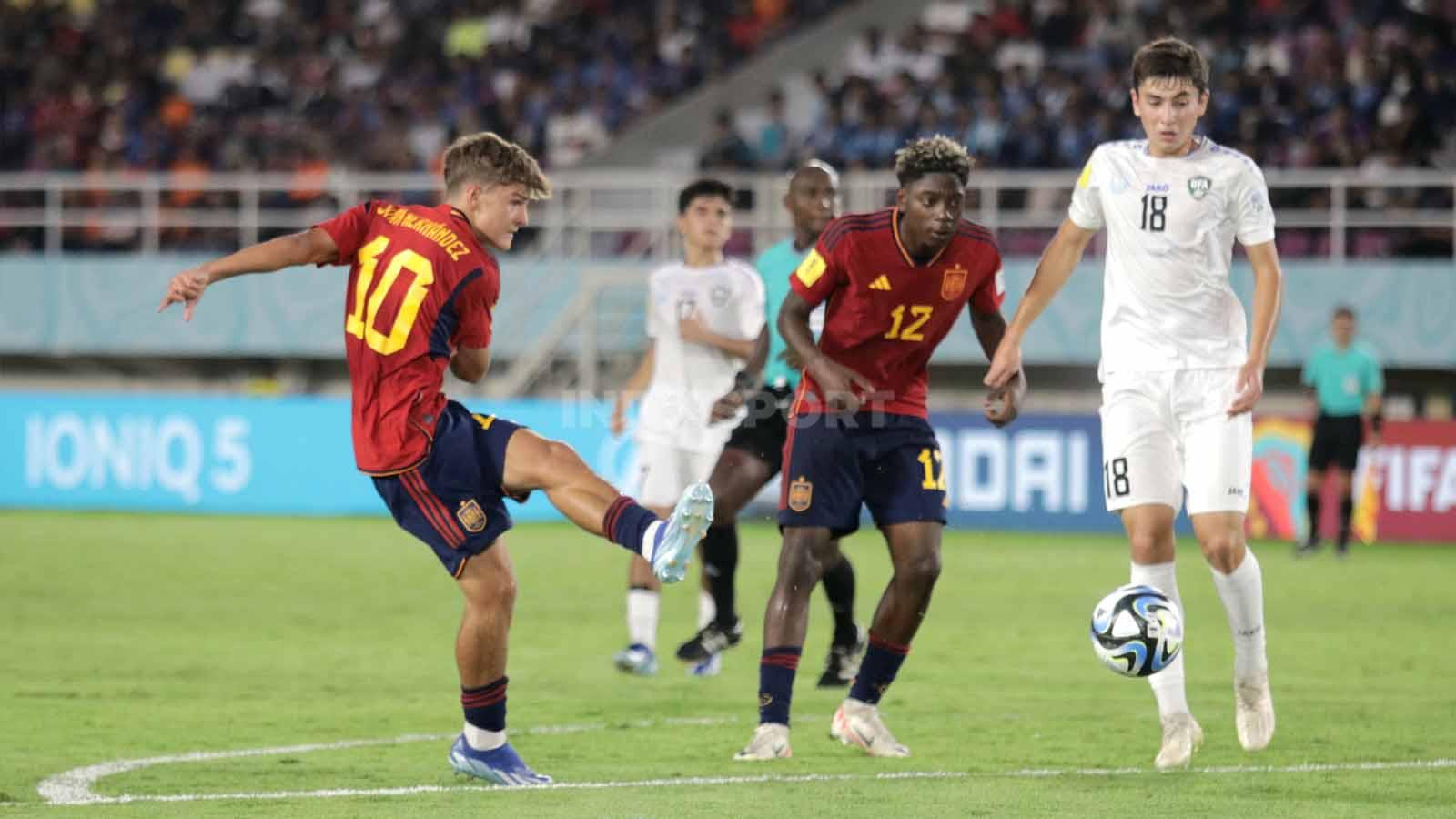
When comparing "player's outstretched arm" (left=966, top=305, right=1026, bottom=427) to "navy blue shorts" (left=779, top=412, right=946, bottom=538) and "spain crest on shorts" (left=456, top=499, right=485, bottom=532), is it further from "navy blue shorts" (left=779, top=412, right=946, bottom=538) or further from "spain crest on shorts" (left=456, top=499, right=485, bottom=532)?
"spain crest on shorts" (left=456, top=499, right=485, bottom=532)

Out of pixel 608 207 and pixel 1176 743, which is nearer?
pixel 1176 743

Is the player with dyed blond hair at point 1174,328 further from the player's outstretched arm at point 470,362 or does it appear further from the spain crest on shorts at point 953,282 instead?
the player's outstretched arm at point 470,362

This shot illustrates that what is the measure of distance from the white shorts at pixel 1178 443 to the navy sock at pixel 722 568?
130 inches

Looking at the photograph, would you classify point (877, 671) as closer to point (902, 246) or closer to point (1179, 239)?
point (902, 246)

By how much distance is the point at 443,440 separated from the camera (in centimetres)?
696

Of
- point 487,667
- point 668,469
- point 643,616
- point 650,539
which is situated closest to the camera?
point 650,539

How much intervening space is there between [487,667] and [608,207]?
18.4 metres

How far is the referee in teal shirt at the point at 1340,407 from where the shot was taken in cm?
1889

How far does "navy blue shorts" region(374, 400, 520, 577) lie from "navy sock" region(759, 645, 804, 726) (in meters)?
1.21

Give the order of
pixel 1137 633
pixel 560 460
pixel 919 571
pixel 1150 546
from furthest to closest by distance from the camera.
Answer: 1. pixel 919 571
2. pixel 1150 546
3. pixel 1137 633
4. pixel 560 460

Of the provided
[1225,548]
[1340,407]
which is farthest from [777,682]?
[1340,407]

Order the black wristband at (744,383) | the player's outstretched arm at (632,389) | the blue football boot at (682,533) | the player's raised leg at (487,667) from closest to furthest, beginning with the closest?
the blue football boot at (682,533) → the player's raised leg at (487,667) → the black wristband at (744,383) → the player's outstretched arm at (632,389)

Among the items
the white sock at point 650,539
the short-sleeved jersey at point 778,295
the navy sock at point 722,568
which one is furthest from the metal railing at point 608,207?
the white sock at point 650,539

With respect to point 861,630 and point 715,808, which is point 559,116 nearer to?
point 861,630
